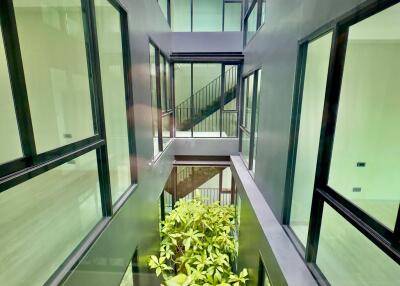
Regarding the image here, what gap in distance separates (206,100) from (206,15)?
2217mm

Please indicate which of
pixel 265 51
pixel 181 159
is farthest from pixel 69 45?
pixel 181 159

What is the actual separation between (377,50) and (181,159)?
467cm

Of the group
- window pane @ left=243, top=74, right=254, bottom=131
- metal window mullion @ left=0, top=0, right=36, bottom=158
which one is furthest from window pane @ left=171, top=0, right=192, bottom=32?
metal window mullion @ left=0, top=0, right=36, bottom=158

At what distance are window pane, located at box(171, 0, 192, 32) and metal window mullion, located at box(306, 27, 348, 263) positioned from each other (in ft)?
16.6

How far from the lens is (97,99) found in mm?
1755

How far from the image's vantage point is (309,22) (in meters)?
1.95

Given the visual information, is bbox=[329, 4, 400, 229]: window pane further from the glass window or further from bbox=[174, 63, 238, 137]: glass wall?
bbox=[174, 63, 238, 137]: glass wall

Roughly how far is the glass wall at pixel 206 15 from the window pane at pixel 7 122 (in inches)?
213

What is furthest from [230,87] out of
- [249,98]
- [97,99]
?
[97,99]

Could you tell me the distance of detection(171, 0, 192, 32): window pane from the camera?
19.0 feet

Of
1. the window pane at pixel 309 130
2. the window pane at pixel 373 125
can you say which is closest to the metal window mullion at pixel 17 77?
the window pane at pixel 309 130

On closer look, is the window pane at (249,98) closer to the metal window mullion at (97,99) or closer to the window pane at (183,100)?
the window pane at (183,100)

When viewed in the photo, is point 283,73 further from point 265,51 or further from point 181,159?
point 181,159

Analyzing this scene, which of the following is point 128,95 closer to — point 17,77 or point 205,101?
point 17,77
